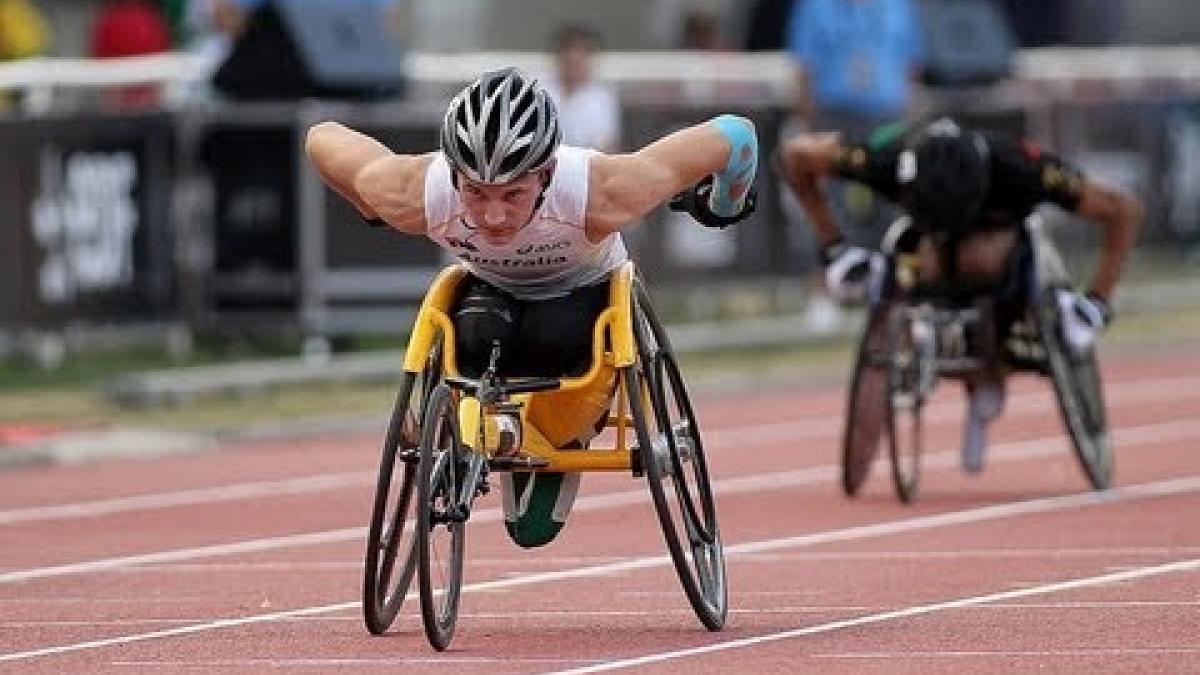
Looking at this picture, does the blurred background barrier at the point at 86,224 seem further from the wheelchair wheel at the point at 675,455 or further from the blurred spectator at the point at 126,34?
the wheelchair wheel at the point at 675,455

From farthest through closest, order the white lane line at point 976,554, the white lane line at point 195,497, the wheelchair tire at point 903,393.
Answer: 1. the white lane line at point 195,497
2. the wheelchair tire at point 903,393
3. the white lane line at point 976,554

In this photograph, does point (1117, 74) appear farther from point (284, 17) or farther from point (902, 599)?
point (902, 599)

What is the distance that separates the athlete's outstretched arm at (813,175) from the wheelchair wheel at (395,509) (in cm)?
518

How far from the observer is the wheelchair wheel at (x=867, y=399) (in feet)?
52.4

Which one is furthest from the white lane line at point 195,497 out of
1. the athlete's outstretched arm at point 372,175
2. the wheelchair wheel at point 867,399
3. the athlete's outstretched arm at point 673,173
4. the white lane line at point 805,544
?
the athlete's outstretched arm at point 673,173

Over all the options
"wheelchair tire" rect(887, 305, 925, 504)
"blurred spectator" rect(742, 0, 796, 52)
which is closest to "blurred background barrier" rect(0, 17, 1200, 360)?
"blurred spectator" rect(742, 0, 796, 52)

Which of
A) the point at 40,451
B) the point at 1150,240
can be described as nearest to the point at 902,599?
the point at 40,451

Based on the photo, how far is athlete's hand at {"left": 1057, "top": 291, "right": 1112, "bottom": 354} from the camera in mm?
16078

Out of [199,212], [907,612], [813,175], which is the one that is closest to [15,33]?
[199,212]

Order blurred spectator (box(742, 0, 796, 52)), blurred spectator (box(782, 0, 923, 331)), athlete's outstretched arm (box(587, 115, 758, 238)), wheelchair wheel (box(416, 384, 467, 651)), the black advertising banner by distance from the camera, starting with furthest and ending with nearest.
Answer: blurred spectator (box(742, 0, 796, 52)), blurred spectator (box(782, 0, 923, 331)), the black advertising banner, athlete's outstretched arm (box(587, 115, 758, 238)), wheelchair wheel (box(416, 384, 467, 651))

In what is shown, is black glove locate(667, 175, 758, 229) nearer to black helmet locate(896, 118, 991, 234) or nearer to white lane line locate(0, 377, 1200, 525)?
black helmet locate(896, 118, 991, 234)

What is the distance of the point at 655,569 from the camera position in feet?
44.5

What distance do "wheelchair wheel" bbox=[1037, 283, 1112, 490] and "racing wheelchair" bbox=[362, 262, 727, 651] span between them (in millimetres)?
4772

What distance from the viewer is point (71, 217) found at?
22.2 meters
